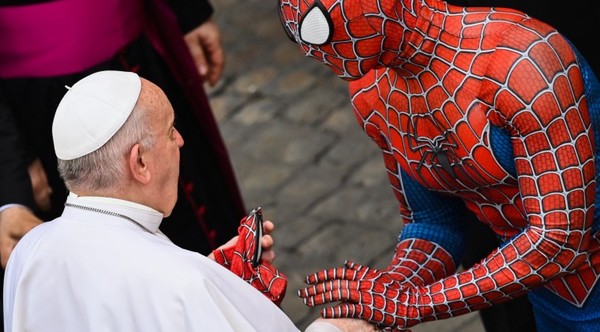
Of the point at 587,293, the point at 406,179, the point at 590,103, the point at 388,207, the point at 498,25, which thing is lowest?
the point at 388,207

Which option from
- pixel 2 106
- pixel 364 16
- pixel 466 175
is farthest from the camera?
pixel 2 106

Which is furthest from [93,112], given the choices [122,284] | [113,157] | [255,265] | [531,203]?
[531,203]

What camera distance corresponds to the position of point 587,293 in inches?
97.0

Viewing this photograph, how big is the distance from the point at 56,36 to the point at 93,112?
1.27 metres

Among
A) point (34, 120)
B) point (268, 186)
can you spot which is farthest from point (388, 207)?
point (34, 120)

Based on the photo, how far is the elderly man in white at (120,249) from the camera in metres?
2.27

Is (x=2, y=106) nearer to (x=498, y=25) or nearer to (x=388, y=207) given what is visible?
(x=498, y=25)

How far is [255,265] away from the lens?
2504 mm

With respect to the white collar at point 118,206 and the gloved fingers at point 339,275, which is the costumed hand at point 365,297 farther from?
the white collar at point 118,206

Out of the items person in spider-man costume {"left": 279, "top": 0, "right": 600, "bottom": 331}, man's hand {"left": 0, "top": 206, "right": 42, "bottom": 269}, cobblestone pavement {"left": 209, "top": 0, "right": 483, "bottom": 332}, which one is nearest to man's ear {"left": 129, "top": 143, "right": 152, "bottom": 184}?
person in spider-man costume {"left": 279, "top": 0, "right": 600, "bottom": 331}

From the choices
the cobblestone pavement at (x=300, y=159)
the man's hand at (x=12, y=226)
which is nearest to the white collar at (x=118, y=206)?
the man's hand at (x=12, y=226)

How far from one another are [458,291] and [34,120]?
1.79 m

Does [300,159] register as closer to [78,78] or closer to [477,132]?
[78,78]

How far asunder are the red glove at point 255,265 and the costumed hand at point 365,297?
0.22ft
